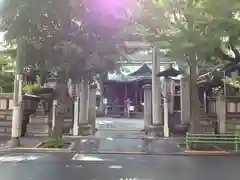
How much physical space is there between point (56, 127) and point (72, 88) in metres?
4.83

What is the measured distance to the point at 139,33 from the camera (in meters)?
16.5

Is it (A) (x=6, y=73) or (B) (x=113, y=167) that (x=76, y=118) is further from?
(B) (x=113, y=167)

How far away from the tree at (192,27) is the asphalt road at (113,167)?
12.7 feet

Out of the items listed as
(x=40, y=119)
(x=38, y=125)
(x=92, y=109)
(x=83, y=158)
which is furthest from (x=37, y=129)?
(x=83, y=158)

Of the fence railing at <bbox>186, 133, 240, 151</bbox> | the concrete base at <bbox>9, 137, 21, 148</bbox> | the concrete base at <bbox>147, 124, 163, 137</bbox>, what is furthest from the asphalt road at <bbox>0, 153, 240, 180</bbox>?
the concrete base at <bbox>147, 124, 163, 137</bbox>

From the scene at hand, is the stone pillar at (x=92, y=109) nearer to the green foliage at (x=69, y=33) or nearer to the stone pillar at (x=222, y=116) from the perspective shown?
the stone pillar at (x=222, y=116)

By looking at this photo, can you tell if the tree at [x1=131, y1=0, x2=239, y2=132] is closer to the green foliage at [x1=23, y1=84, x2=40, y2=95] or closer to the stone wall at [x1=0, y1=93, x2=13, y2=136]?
the green foliage at [x1=23, y1=84, x2=40, y2=95]

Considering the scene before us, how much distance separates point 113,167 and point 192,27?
6829mm

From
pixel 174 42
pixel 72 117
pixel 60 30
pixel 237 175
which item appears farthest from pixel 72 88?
pixel 237 175

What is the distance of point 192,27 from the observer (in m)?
15.1

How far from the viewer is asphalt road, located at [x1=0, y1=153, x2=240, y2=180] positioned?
32.0ft

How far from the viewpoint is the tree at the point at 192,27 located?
1419cm

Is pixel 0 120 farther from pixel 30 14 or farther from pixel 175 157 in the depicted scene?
pixel 175 157

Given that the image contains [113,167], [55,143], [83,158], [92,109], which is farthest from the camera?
[92,109]
